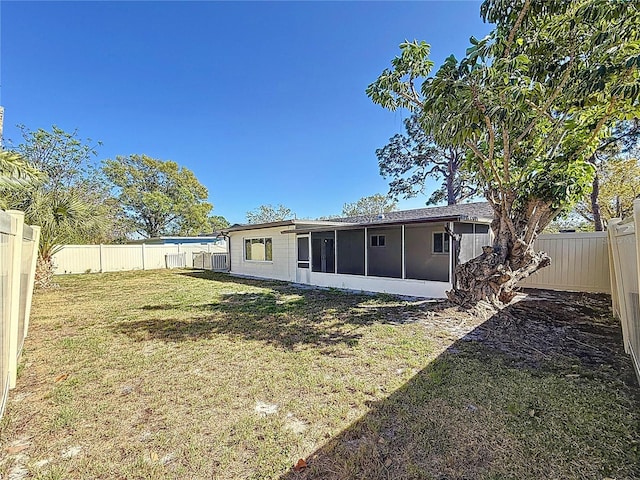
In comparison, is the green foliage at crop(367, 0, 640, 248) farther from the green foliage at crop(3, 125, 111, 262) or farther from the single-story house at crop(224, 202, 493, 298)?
the green foliage at crop(3, 125, 111, 262)

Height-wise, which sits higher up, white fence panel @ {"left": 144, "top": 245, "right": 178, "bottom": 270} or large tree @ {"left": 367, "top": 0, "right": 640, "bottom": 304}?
large tree @ {"left": 367, "top": 0, "right": 640, "bottom": 304}

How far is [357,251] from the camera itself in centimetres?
1387

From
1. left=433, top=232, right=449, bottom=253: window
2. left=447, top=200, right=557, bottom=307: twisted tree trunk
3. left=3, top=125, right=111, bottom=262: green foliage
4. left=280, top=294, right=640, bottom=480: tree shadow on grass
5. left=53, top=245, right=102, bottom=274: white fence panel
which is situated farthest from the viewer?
→ left=53, top=245, right=102, bottom=274: white fence panel

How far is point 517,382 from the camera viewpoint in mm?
3381

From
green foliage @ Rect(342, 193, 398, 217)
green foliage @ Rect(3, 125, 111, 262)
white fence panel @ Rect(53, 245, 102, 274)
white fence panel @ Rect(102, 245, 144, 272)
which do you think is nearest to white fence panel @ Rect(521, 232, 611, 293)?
green foliage @ Rect(3, 125, 111, 262)

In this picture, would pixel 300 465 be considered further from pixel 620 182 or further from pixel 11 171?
pixel 620 182

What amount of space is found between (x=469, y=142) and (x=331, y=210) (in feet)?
128

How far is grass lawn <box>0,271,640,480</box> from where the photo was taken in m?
2.18

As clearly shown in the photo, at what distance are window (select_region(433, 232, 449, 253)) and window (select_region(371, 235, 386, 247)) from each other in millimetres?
2351

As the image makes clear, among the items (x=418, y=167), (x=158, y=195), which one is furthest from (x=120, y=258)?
(x=418, y=167)

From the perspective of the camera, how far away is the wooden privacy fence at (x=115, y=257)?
15.6 metres

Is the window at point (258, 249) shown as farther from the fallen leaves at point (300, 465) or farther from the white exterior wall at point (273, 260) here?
the fallen leaves at point (300, 465)

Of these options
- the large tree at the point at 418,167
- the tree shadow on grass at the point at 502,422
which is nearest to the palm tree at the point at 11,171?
the tree shadow on grass at the point at 502,422

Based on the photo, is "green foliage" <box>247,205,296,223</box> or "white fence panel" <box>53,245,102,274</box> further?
"green foliage" <box>247,205,296,223</box>
